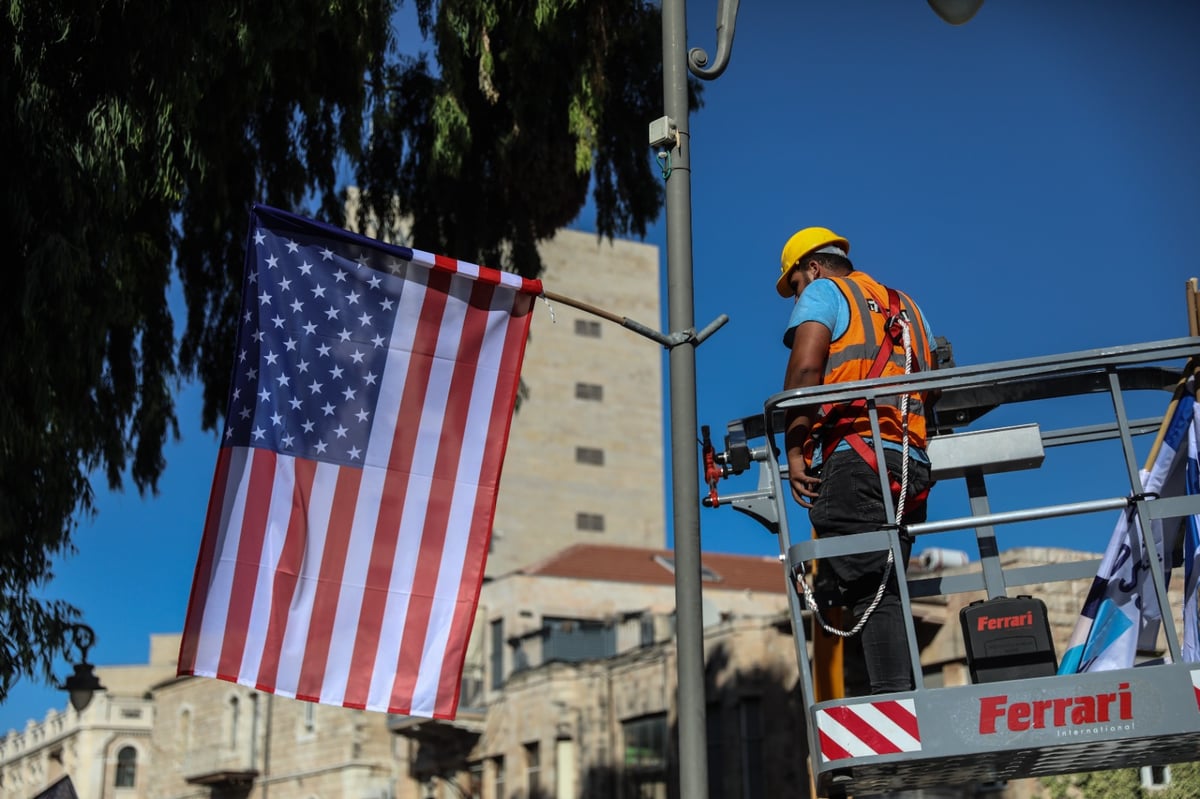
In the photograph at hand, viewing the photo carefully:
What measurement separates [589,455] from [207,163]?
51.4 metres

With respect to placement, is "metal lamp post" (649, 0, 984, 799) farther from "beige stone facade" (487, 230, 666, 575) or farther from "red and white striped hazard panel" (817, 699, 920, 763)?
"beige stone facade" (487, 230, 666, 575)

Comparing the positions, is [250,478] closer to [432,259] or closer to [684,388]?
[432,259]

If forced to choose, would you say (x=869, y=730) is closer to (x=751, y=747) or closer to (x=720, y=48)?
(x=720, y=48)

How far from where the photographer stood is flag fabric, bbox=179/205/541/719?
6.89 m

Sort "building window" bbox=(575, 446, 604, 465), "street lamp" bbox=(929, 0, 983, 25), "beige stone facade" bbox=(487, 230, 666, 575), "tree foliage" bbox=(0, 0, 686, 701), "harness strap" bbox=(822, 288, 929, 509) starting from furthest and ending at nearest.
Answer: "building window" bbox=(575, 446, 604, 465) < "beige stone facade" bbox=(487, 230, 666, 575) < "tree foliage" bbox=(0, 0, 686, 701) < "street lamp" bbox=(929, 0, 983, 25) < "harness strap" bbox=(822, 288, 929, 509)

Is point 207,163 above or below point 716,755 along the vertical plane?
above

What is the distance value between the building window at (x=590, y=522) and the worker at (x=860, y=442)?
5537 cm

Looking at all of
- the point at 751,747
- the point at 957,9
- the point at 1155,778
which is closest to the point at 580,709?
the point at 751,747

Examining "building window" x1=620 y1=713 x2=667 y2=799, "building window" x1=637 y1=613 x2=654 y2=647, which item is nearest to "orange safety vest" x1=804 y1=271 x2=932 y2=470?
"building window" x1=620 y1=713 x2=667 y2=799

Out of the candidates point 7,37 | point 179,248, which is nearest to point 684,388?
point 7,37

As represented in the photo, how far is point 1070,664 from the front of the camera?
5379 millimetres

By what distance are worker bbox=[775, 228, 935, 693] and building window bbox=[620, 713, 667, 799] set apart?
26.2 m

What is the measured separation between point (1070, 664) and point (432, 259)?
146 inches

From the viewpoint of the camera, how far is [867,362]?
5.77 metres
